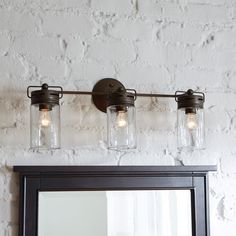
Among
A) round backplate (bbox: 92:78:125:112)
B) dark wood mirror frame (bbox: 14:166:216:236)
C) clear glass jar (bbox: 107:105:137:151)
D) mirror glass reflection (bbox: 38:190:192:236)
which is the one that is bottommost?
mirror glass reflection (bbox: 38:190:192:236)

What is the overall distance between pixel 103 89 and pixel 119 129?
156 mm

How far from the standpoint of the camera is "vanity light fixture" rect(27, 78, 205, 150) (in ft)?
4.24

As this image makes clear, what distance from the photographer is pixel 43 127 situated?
50.9 inches

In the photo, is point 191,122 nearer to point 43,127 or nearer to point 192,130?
point 192,130

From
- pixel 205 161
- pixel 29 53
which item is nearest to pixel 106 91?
pixel 29 53

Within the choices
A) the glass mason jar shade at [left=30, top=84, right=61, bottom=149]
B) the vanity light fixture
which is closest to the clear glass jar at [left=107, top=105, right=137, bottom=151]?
the vanity light fixture

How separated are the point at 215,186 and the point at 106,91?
1.46 ft

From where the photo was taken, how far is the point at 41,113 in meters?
1.30

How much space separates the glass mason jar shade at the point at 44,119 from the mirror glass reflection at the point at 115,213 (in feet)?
0.50

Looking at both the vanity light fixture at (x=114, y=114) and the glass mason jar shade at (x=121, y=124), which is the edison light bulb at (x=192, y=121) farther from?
the glass mason jar shade at (x=121, y=124)

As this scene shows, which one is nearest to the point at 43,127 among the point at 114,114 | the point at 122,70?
the point at 114,114

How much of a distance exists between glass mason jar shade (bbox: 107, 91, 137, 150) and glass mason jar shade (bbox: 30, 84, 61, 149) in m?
0.15

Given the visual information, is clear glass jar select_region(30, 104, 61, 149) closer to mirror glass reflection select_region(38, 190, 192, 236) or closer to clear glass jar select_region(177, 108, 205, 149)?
mirror glass reflection select_region(38, 190, 192, 236)

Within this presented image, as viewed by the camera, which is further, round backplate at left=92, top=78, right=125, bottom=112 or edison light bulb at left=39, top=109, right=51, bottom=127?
round backplate at left=92, top=78, right=125, bottom=112
